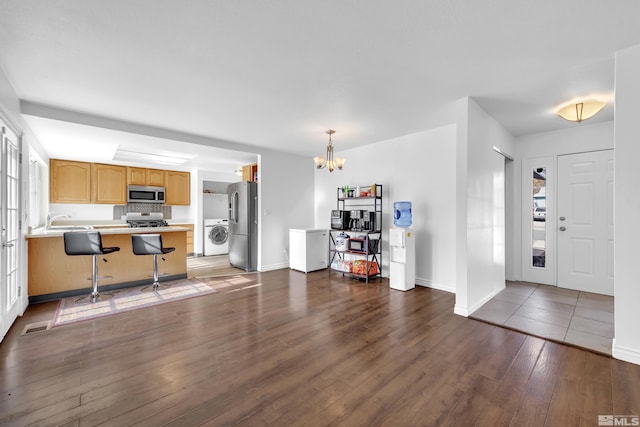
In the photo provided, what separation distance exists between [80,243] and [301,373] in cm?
335

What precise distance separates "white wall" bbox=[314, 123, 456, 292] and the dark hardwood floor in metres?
1.16

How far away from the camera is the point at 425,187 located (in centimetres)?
435

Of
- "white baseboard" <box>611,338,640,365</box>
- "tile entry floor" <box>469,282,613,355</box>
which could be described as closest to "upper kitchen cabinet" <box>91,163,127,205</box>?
"tile entry floor" <box>469,282,613,355</box>

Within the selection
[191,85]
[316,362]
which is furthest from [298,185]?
[316,362]

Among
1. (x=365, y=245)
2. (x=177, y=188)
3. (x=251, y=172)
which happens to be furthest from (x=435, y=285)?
(x=177, y=188)

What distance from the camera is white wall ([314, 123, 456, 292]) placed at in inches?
161

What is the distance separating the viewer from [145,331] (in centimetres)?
273

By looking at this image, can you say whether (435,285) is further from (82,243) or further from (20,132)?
(20,132)

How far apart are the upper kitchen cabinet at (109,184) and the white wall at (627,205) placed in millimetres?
8212

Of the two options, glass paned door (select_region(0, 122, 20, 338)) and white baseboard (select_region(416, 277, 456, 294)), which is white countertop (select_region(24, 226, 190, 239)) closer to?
glass paned door (select_region(0, 122, 20, 338))

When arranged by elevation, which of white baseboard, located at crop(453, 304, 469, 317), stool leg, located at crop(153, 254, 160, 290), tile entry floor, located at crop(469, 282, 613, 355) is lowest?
tile entry floor, located at crop(469, 282, 613, 355)

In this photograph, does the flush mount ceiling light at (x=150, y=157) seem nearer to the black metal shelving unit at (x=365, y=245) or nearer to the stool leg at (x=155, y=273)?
the stool leg at (x=155, y=273)

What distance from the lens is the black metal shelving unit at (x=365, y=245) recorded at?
15.4 feet

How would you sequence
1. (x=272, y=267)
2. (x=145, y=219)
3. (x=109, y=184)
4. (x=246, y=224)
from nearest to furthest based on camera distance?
(x=246, y=224) → (x=272, y=267) → (x=109, y=184) → (x=145, y=219)
